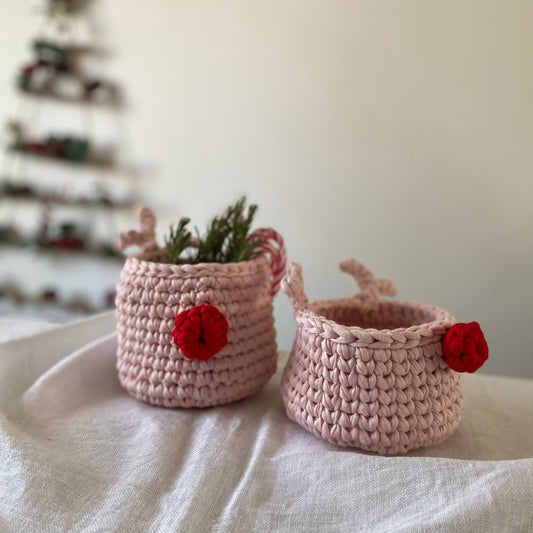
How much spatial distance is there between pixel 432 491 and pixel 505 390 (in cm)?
31

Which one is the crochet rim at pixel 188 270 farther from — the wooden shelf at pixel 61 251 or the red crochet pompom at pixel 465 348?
the wooden shelf at pixel 61 251

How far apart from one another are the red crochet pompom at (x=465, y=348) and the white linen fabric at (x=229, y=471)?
3.2 inches

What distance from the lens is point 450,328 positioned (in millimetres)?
472

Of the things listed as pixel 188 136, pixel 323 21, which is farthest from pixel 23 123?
pixel 323 21

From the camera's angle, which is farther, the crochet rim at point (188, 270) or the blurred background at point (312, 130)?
the blurred background at point (312, 130)

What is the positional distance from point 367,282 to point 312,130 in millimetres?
394

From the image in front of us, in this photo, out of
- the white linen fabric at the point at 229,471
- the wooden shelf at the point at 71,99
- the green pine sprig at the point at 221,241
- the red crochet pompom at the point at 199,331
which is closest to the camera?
the white linen fabric at the point at 229,471

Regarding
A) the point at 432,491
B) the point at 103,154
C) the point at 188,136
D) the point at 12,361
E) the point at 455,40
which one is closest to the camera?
the point at 432,491

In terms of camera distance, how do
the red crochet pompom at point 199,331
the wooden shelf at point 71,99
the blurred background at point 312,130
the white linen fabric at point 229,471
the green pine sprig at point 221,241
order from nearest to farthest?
1. the white linen fabric at point 229,471
2. the red crochet pompom at point 199,331
3. the green pine sprig at point 221,241
4. the blurred background at point 312,130
5. the wooden shelf at point 71,99

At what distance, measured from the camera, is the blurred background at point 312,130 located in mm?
797

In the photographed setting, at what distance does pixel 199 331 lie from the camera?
1.66 ft

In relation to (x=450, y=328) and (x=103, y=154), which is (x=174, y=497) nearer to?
(x=450, y=328)

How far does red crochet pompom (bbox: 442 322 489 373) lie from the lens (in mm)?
446

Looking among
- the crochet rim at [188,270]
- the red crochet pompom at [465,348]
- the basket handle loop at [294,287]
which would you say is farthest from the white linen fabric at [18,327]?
the red crochet pompom at [465,348]
